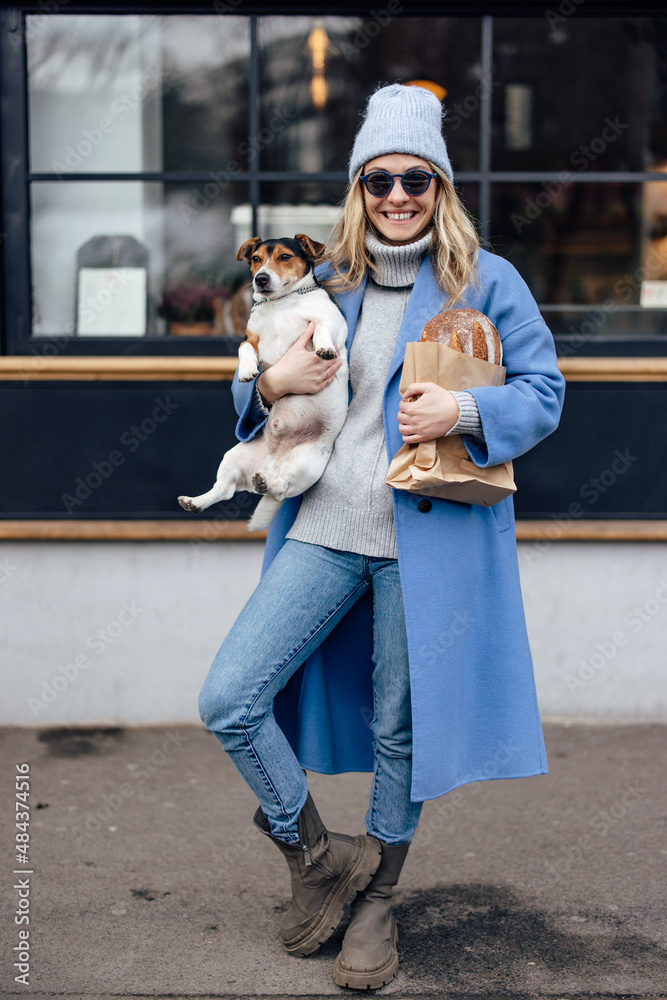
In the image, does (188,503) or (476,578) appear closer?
(476,578)

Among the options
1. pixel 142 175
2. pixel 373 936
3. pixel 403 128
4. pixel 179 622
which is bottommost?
pixel 373 936

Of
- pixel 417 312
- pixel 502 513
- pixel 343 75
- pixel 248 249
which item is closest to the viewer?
pixel 417 312

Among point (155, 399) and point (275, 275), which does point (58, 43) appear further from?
point (275, 275)

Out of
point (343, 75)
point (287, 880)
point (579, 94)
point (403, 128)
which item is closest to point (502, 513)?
point (403, 128)

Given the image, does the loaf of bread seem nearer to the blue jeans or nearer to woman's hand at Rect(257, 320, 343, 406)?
woman's hand at Rect(257, 320, 343, 406)

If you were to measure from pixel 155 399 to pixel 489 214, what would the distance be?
1803mm

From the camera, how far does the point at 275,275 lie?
2490 millimetres

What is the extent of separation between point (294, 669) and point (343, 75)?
3432 mm

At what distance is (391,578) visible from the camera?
2.38m

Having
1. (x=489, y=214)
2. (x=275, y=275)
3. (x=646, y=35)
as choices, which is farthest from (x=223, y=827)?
(x=646, y=35)

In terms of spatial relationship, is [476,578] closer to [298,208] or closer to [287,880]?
[287,880]

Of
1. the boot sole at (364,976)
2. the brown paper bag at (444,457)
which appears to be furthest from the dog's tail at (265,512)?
the boot sole at (364,976)

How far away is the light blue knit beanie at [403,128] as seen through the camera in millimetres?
2334

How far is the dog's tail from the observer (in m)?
2.57
